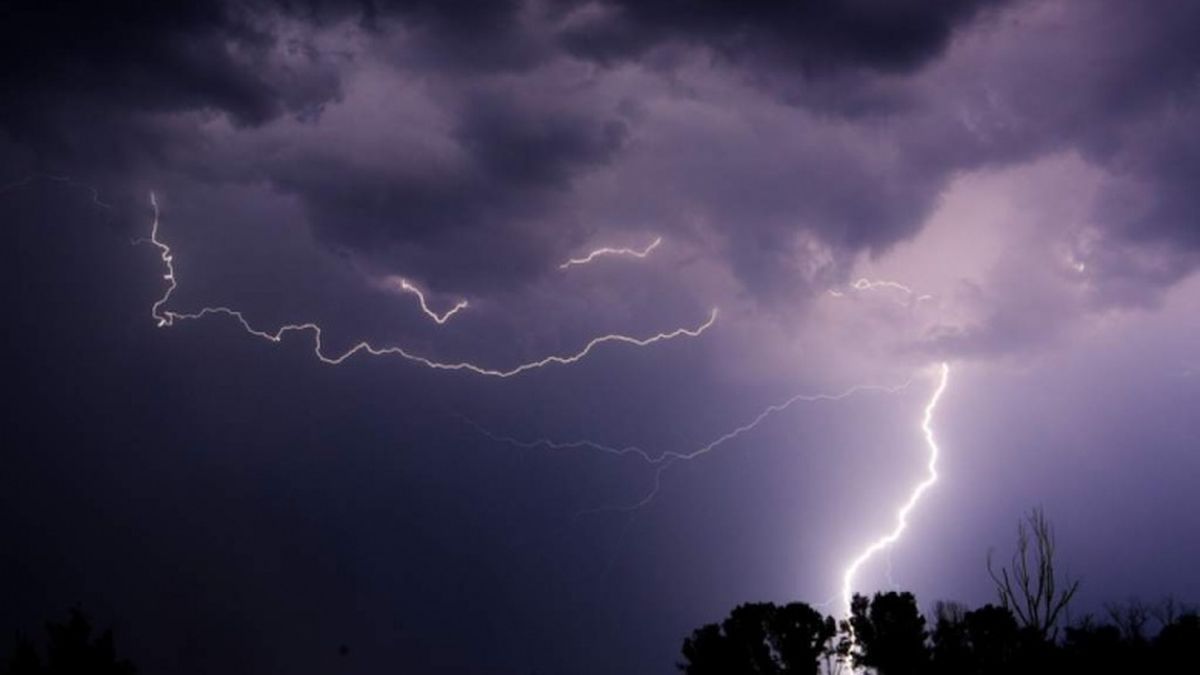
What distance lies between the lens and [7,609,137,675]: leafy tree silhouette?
1009cm

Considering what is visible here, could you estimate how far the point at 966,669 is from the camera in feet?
A: 50.6

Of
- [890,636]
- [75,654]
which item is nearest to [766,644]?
[890,636]

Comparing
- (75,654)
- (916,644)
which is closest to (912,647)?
(916,644)

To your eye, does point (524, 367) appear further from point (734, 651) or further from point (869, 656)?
point (869, 656)

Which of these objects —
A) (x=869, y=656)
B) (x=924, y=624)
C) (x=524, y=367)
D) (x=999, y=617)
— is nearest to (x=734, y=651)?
(x=869, y=656)

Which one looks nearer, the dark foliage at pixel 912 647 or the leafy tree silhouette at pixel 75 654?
the leafy tree silhouette at pixel 75 654

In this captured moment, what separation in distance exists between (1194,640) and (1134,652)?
130cm

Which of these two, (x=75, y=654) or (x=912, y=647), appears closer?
(x=75, y=654)

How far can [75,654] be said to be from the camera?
10422 mm

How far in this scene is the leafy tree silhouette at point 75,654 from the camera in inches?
397

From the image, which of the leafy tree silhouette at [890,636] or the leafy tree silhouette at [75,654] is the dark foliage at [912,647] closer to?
the leafy tree silhouette at [890,636]

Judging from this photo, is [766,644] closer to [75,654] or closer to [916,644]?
[916,644]

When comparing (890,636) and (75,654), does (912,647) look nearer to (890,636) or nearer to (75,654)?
(890,636)

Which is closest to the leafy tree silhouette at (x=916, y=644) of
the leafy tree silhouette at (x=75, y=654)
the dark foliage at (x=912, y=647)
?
the dark foliage at (x=912, y=647)
